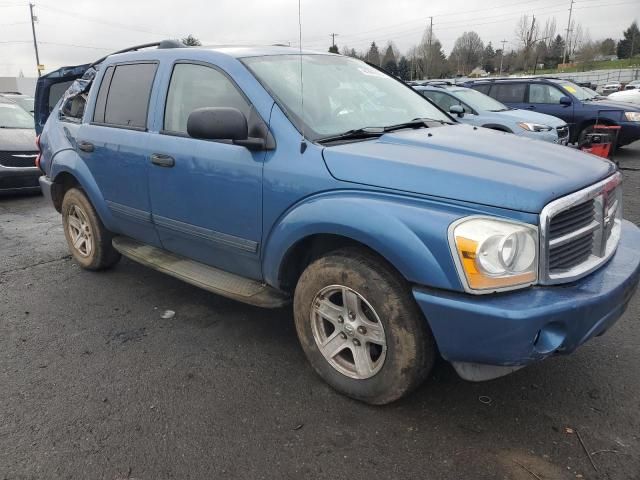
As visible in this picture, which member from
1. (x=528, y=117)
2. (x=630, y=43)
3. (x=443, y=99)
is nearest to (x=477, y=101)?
(x=443, y=99)

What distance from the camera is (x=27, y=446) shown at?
2.55 metres

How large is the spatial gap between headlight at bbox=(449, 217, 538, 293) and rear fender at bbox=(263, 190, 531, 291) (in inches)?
1.7

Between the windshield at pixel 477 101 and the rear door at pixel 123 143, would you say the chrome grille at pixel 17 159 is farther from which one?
the windshield at pixel 477 101

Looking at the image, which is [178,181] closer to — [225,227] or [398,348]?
[225,227]

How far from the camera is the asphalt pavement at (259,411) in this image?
7.83ft

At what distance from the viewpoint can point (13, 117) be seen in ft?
32.0

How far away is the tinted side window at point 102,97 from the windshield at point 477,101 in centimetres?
725

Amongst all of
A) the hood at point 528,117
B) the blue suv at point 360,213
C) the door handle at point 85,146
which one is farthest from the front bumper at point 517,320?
the hood at point 528,117

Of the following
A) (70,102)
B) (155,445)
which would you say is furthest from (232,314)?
(70,102)

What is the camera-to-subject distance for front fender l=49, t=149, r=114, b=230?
438 centimetres

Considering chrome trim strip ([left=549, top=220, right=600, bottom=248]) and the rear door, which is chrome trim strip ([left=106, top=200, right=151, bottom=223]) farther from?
chrome trim strip ([left=549, top=220, right=600, bottom=248])

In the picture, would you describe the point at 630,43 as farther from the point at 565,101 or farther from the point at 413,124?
the point at 413,124

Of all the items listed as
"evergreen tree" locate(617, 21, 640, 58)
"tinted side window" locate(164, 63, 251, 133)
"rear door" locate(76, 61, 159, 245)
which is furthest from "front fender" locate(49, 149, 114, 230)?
"evergreen tree" locate(617, 21, 640, 58)

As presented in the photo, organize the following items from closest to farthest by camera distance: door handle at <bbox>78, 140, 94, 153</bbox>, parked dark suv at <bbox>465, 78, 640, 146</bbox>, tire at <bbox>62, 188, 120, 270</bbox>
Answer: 1. door handle at <bbox>78, 140, 94, 153</bbox>
2. tire at <bbox>62, 188, 120, 270</bbox>
3. parked dark suv at <bbox>465, 78, 640, 146</bbox>
